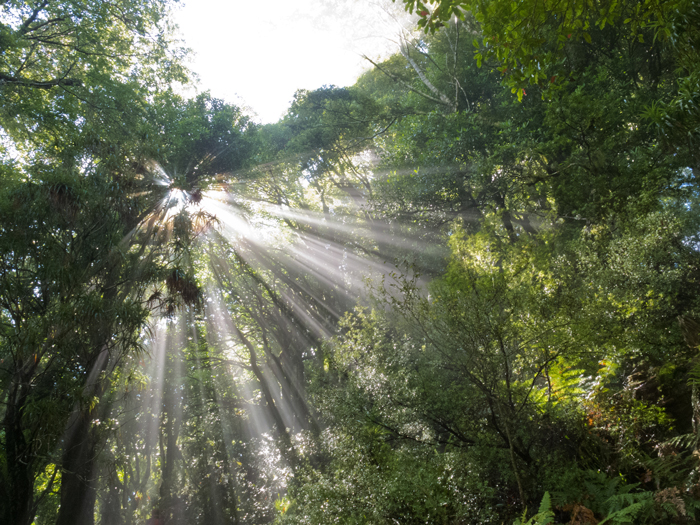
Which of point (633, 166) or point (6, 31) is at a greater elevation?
point (6, 31)

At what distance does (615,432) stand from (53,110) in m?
12.8

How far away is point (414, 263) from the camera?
7434mm

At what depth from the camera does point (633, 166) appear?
7.58 meters

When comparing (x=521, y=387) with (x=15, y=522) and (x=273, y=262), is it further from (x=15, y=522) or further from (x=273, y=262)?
(x=273, y=262)

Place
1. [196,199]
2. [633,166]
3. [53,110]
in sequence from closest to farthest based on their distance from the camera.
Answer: [633,166] < [53,110] < [196,199]

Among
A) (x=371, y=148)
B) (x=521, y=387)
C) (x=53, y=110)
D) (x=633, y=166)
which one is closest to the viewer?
(x=521, y=387)

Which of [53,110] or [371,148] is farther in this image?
[371,148]

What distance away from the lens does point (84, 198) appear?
22.7ft

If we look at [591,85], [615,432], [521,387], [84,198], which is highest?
[591,85]

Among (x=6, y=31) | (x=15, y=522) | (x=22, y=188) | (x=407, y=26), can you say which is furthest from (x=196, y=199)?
(x=407, y=26)

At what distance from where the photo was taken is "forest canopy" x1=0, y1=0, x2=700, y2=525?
4.21m

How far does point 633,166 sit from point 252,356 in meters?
15.9

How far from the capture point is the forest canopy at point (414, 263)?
4207 mm

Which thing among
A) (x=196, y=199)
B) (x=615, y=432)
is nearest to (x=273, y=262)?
(x=196, y=199)
